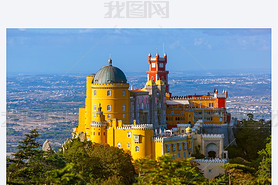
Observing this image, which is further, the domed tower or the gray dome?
the gray dome

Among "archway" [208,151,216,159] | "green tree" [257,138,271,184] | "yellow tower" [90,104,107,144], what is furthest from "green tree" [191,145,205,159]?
"yellow tower" [90,104,107,144]

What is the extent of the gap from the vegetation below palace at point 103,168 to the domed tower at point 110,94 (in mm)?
5429

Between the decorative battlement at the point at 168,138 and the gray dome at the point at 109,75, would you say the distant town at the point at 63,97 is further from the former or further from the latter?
the decorative battlement at the point at 168,138

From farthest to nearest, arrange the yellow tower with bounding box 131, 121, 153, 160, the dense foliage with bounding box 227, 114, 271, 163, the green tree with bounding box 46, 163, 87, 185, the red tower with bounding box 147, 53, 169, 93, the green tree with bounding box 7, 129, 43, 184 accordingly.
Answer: the red tower with bounding box 147, 53, 169, 93 < the dense foliage with bounding box 227, 114, 271, 163 < the yellow tower with bounding box 131, 121, 153, 160 < the green tree with bounding box 7, 129, 43, 184 < the green tree with bounding box 46, 163, 87, 185

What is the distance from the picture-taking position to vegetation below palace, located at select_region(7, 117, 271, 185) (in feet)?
156

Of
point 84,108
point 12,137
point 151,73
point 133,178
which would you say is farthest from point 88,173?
point 151,73

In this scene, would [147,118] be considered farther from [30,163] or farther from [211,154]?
[30,163]

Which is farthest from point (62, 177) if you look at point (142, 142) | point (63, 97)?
point (63, 97)

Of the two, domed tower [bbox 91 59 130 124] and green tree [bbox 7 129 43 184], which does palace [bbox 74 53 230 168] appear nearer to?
domed tower [bbox 91 59 130 124]

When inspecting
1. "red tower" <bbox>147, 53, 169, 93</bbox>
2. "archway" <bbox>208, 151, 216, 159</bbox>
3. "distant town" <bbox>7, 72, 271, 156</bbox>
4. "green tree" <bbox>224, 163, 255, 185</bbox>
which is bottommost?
Result: "green tree" <bbox>224, 163, 255, 185</bbox>

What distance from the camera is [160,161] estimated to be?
165 ft

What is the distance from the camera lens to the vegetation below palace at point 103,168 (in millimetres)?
47469

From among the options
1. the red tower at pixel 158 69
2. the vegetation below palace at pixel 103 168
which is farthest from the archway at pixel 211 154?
the red tower at pixel 158 69

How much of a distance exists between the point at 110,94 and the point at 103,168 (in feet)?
38.0
